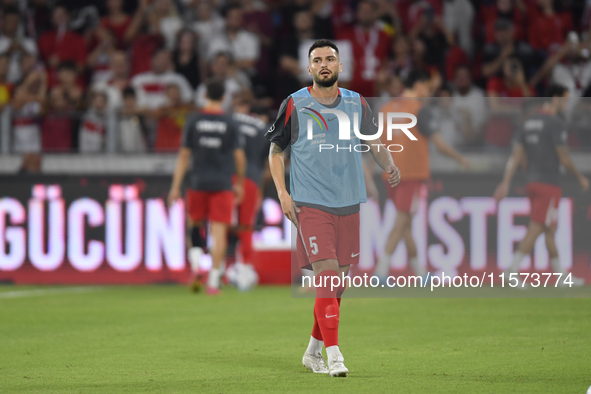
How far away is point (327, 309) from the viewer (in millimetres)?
5465

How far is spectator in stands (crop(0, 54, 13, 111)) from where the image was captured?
47.3 feet

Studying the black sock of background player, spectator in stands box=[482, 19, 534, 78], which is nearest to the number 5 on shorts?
the black sock of background player

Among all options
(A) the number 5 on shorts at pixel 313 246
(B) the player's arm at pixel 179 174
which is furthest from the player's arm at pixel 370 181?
(A) the number 5 on shorts at pixel 313 246

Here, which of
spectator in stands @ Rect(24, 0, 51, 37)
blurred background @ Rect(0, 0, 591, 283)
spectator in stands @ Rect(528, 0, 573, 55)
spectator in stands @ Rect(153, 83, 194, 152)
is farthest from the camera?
spectator in stands @ Rect(24, 0, 51, 37)

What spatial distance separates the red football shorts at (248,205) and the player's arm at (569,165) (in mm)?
3890

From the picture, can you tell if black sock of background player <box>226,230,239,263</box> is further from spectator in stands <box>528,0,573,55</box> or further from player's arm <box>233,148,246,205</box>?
spectator in stands <box>528,0,573,55</box>

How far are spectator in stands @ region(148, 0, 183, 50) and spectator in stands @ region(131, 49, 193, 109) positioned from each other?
125 centimetres

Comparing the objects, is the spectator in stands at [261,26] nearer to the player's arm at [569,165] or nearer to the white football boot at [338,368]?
the player's arm at [569,165]

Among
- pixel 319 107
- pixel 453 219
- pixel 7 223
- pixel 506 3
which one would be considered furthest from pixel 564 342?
pixel 506 3

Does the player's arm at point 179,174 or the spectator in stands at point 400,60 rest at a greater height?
→ the spectator in stands at point 400,60

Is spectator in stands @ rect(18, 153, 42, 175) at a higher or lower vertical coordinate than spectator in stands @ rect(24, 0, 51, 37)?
lower

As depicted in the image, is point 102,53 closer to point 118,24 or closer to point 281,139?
point 118,24

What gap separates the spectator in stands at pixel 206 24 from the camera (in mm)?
15266

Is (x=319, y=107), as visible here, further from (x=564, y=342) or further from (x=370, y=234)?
(x=370, y=234)
